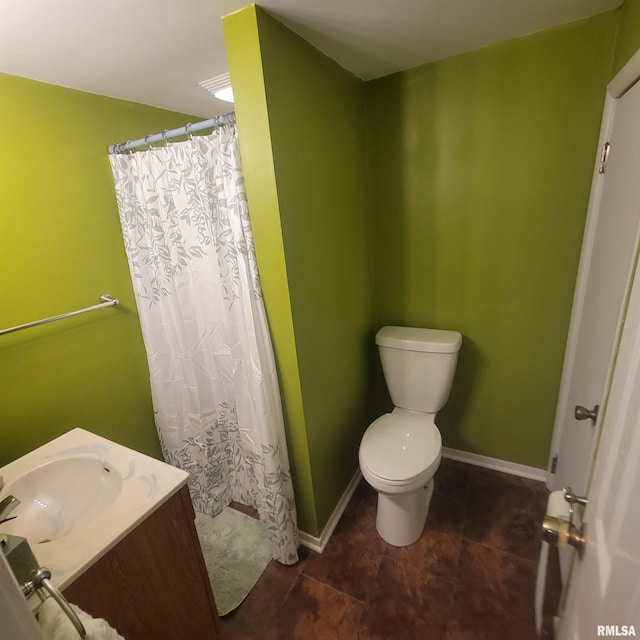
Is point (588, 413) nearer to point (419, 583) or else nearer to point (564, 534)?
point (564, 534)

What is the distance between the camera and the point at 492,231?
64.2 inches

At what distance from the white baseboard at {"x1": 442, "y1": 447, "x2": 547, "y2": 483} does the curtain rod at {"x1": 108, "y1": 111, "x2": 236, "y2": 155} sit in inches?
82.1

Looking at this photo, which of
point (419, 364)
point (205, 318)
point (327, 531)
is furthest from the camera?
point (419, 364)

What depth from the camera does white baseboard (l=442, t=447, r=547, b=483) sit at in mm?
1881

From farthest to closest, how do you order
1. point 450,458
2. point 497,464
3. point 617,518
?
point 450,458 → point 497,464 → point 617,518

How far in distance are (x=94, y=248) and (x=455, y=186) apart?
1.71 m

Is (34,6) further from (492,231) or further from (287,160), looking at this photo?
(492,231)

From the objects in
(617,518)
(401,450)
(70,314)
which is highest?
(70,314)

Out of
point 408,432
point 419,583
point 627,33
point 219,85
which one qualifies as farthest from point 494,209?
point 419,583

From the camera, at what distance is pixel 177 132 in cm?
127

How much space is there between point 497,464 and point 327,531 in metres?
1.07

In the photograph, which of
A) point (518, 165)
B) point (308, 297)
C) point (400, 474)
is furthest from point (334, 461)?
point (518, 165)

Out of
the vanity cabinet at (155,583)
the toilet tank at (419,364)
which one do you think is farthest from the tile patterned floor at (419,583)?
the toilet tank at (419,364)

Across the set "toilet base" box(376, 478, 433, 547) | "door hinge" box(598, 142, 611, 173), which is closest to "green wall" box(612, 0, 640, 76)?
"door hinge" box(598, 142, 611, 173)
